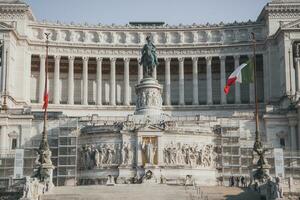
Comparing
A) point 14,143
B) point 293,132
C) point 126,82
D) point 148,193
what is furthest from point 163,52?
point 148,193

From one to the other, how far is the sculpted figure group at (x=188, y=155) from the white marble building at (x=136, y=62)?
24141 millimetres

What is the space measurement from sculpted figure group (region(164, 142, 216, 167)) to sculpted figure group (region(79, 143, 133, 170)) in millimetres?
4273

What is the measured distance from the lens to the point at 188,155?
7188 cm

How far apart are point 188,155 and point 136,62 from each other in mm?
40411

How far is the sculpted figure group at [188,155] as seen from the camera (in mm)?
71000

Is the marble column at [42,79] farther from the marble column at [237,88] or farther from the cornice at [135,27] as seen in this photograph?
the marble column at [237,88]

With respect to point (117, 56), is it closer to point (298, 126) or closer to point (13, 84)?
point (13, 84)

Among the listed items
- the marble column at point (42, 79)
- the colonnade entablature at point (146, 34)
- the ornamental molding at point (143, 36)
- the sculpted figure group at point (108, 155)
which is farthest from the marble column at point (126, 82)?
the sculpted figure group at point (108, 155)

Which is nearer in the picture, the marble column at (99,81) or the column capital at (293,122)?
the column capital at (293,122)

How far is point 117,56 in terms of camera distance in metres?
A: 108

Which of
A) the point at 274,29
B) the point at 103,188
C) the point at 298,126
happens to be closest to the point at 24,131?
the point at 103,188

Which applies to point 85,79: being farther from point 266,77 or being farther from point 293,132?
point 293,132

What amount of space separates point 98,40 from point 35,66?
1149cm

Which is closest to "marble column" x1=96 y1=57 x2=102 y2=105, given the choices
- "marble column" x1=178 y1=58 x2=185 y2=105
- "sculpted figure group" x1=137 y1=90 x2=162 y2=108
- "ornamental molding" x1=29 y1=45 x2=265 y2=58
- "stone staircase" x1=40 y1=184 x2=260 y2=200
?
"ornamental molding" x1=29 y1=45 x2=265 y2=58
